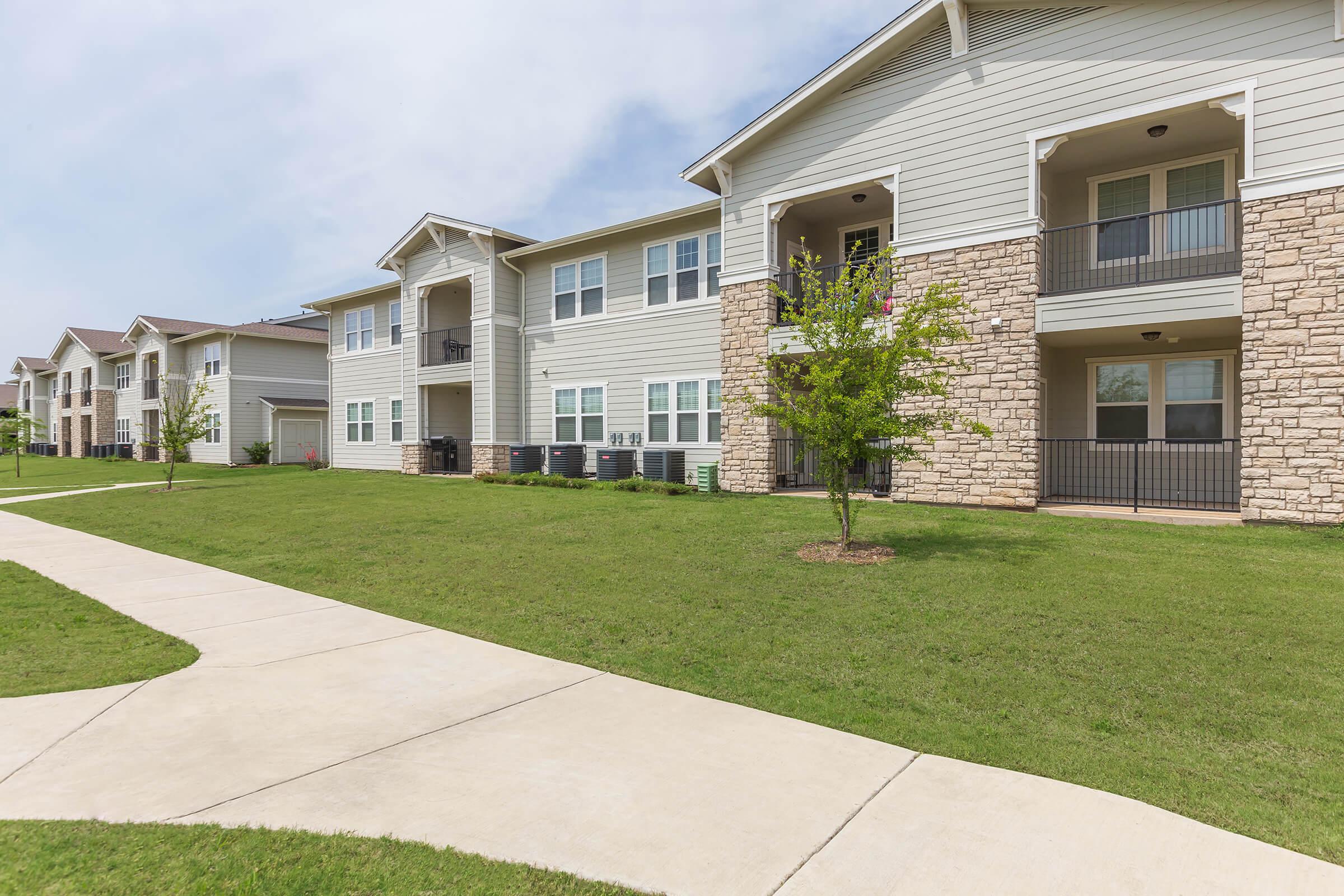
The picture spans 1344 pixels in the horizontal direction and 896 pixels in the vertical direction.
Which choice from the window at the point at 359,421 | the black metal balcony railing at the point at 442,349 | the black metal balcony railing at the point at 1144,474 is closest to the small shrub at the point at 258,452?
the window at the point at 359,421

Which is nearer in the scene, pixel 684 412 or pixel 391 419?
pixel 684 412

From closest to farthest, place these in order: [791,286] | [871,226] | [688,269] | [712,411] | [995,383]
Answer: [995,383] → [791,286] → [871,226] → [712,411] → [688,269]

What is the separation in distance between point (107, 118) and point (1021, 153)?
1894 centimetres

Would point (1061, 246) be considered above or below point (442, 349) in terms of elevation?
above

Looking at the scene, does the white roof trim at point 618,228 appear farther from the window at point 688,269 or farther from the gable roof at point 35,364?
the gable roof at point 35,364

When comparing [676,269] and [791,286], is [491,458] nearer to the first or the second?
[676,269]

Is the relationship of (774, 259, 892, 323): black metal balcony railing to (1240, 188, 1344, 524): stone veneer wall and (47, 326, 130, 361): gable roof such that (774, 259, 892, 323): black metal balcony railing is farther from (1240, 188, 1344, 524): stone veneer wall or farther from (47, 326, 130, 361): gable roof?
(47, 326, 130, 361): gable roof

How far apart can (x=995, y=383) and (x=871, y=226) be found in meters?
5.78

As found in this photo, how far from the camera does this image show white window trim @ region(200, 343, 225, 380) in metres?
34.0

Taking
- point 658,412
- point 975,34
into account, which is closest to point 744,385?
point 658,412

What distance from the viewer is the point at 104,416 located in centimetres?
4469

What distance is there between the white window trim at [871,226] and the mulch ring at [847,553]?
837 cm

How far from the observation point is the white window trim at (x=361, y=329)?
2617 cm

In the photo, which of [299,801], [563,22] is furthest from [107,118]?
[299,801]
